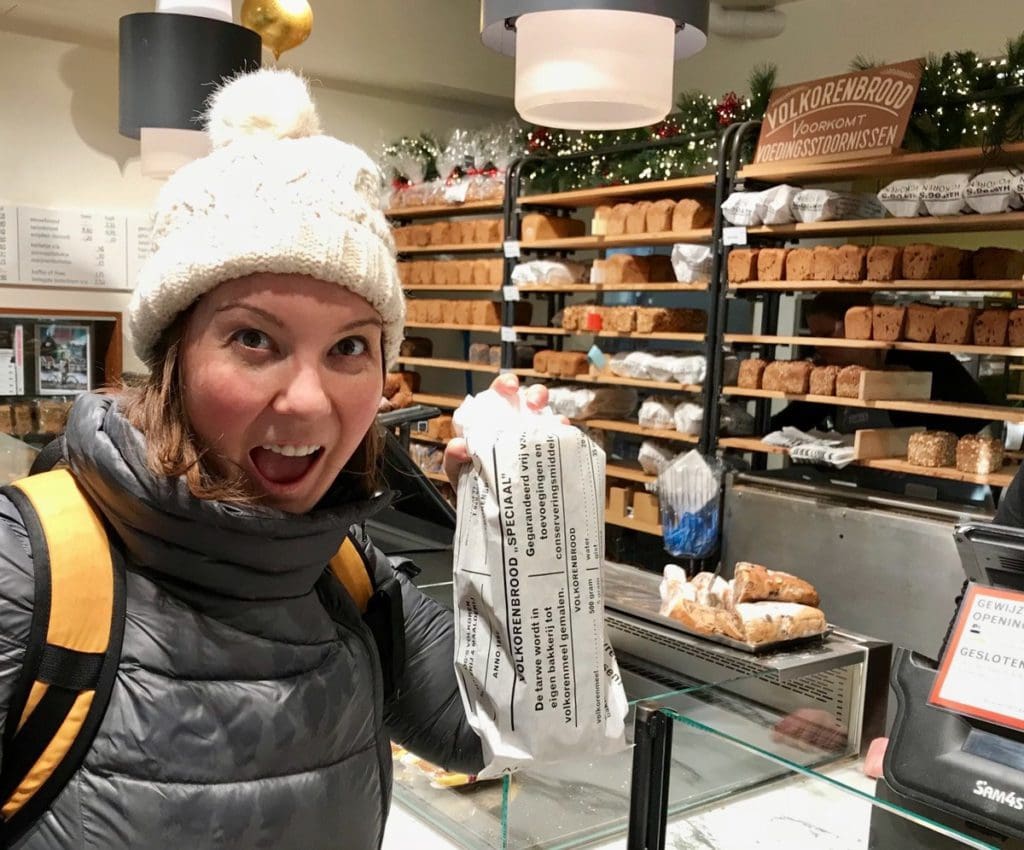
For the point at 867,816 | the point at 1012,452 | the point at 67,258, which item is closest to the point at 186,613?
the point at 867,816

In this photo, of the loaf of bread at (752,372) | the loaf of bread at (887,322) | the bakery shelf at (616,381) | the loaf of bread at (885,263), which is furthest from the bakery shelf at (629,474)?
the loaf of bread at (885,263)

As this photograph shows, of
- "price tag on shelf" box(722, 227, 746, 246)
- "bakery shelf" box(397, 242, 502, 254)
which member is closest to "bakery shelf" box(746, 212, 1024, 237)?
"price tag on shelf" box(722, 227, 746, 246)

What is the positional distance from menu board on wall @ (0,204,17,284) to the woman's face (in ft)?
15.8

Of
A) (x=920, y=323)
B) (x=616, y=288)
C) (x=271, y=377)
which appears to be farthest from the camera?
(x=616, y=288)

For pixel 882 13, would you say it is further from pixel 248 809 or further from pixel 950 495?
pixel 248 809

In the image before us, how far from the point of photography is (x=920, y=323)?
3771mm

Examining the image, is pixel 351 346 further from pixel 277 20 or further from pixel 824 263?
pixel 824 263

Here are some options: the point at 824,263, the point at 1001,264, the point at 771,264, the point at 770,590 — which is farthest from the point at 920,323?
the point at 770,590

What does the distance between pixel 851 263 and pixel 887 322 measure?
283 mm

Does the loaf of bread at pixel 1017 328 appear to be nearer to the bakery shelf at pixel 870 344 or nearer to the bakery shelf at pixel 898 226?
the bakery shelf at pixel 870 344

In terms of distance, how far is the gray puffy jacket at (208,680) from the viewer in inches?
33.0

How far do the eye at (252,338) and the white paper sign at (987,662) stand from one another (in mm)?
886

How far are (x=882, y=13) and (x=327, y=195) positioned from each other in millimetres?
4953

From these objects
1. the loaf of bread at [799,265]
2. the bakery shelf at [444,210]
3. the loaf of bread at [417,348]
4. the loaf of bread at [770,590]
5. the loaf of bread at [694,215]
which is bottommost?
the loaf of bread at [770,590]
